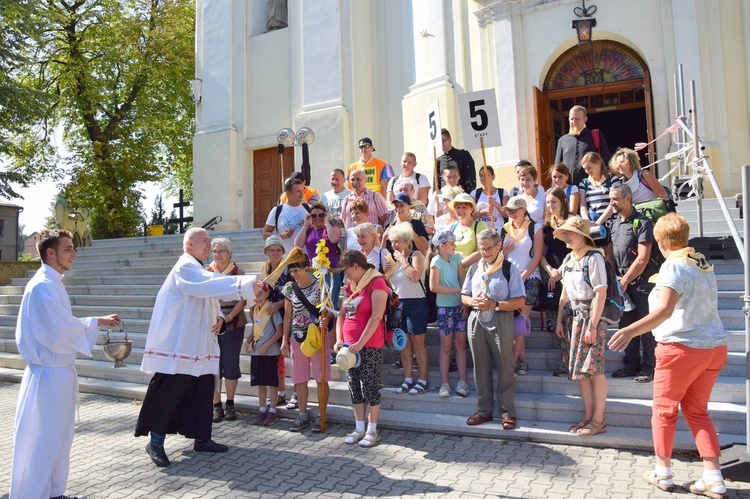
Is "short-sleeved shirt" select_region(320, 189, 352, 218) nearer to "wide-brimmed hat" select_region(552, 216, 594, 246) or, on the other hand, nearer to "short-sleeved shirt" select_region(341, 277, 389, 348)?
"short-sleeved shirt" select_region(341, 277, 389, 348)

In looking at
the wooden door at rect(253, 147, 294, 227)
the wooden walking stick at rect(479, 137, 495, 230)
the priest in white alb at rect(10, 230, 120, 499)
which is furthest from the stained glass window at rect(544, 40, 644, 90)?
the priest in white alb at rect(10, 230, 120, 499)

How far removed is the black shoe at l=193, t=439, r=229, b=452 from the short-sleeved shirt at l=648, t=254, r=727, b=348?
391cm

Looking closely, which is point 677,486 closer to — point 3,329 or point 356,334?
point 356,334

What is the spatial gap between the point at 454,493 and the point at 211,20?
16.9 meters

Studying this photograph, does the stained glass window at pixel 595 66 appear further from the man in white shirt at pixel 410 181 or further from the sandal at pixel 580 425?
the sandal at pixel 580 425

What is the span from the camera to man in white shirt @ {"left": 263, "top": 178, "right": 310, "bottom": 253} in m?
8.14

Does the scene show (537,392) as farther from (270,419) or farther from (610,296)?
(270,419)

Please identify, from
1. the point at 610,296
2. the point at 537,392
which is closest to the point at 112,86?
the point at 537,392

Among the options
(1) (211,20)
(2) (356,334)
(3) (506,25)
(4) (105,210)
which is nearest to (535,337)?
(2) (356,334)

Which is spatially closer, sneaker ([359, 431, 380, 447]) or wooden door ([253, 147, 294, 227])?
sneaker ([359, 431, 380, 447])

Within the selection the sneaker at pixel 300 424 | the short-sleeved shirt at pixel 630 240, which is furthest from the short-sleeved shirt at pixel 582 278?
the sneaker at pixel 300 424

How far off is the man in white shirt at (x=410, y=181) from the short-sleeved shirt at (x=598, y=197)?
246 cm

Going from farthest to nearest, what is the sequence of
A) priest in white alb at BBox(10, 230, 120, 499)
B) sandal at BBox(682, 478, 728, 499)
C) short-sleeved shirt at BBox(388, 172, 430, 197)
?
short-sleeved shirt at BBox(388, 172, 430, 197) < priest in white alb at BBox(10, 230, 120, 499) < sandal at BBox(682, 478, 728, 499)

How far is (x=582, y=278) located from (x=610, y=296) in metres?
0.28
